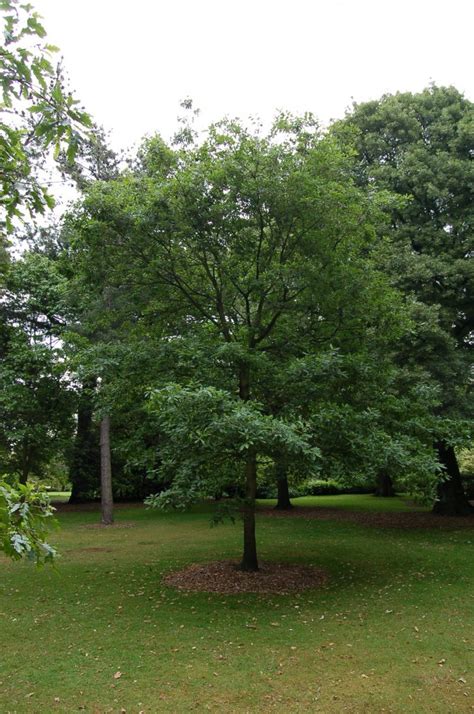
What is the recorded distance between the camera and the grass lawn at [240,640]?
4730 millimetres

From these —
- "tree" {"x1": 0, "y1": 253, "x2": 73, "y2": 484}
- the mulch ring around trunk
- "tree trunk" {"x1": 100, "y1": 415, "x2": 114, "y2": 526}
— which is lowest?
the mulch ring around trunk

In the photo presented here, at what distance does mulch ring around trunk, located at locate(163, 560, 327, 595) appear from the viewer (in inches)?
331

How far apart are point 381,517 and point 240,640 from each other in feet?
42.2

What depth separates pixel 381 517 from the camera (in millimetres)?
17828

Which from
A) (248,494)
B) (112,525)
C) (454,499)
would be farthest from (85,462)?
(248,494)

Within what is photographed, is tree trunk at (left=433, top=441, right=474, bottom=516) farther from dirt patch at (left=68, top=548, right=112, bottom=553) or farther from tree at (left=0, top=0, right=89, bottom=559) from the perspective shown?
tree at (left=0, top=0, right=89, bottom=559)

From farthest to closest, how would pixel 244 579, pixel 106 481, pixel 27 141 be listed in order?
1. pixel 106 481
2. pixel 244 579
3. pixel 27 141

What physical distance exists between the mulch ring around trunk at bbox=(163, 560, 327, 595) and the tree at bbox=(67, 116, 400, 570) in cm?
46

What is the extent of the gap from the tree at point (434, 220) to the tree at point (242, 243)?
4.98 m

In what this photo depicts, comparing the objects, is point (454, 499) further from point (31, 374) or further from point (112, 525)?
point (31, 374)

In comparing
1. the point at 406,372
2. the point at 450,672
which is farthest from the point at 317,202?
the point at 450,672

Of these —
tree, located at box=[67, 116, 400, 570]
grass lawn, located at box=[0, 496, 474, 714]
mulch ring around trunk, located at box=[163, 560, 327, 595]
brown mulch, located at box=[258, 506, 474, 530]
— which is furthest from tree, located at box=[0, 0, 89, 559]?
brown mulch, located at box=[258, 506, 474, 530]

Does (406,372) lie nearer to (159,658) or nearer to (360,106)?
(159,658)

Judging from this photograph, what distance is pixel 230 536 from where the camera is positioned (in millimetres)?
13875
